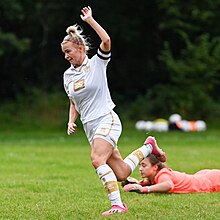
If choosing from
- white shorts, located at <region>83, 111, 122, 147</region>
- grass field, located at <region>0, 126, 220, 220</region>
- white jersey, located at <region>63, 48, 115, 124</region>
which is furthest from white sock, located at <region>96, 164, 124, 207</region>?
white jersey, located at <region>63, 48, 115, 124</region>

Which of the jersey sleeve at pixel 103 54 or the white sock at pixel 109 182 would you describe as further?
the jersey sleeve at pixel 103 54

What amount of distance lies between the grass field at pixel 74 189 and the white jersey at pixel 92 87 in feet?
3.66

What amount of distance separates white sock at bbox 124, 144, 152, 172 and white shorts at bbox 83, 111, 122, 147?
22.5 inches

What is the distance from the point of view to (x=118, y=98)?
33.5 metres

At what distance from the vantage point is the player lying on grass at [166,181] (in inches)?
Result: 373

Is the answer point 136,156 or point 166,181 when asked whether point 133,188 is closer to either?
point 166,181

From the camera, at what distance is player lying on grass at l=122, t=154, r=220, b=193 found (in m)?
9.47

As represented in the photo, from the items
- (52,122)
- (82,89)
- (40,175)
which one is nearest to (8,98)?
(52,122)

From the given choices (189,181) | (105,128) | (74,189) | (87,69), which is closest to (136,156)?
(105,128)

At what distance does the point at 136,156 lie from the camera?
28.3 feet

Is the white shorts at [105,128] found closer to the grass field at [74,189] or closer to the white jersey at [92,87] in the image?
the white jersey at [92,87]

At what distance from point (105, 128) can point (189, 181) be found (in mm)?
2305

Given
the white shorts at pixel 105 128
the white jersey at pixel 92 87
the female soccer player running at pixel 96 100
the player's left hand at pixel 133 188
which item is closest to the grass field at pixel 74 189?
the player's left hand at pixel 133 188

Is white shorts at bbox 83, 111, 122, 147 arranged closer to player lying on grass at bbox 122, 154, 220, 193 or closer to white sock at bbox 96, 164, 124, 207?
white sock at bbox 96, 164, 124, 207
